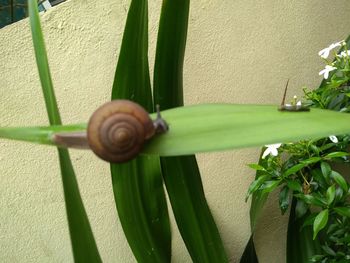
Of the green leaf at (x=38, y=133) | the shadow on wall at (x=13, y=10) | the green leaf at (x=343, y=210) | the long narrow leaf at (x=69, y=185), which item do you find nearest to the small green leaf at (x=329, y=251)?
the green leaf at (x=343, y=210)

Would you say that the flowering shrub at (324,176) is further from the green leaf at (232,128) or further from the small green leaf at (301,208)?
the green leaf at (232,128)

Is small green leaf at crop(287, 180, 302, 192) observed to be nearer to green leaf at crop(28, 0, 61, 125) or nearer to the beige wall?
the beige wall

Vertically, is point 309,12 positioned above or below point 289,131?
above

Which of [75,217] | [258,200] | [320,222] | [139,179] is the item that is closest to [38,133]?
Result: [75,217]

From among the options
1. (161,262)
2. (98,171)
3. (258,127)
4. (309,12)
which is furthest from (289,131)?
(309,12)

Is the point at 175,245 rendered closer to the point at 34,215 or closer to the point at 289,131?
the point at 34,215

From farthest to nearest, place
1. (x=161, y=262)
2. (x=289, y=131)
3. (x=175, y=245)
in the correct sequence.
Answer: (x=175, y=245)
(x=161, y=262)
(x=289, y=131)

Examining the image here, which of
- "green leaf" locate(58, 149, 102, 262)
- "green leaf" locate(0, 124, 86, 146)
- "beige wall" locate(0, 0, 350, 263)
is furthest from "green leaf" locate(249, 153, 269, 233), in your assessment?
"green leaf" locate(0, 124, 86, 146)

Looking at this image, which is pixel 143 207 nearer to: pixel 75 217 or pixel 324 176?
pixel 75 217
